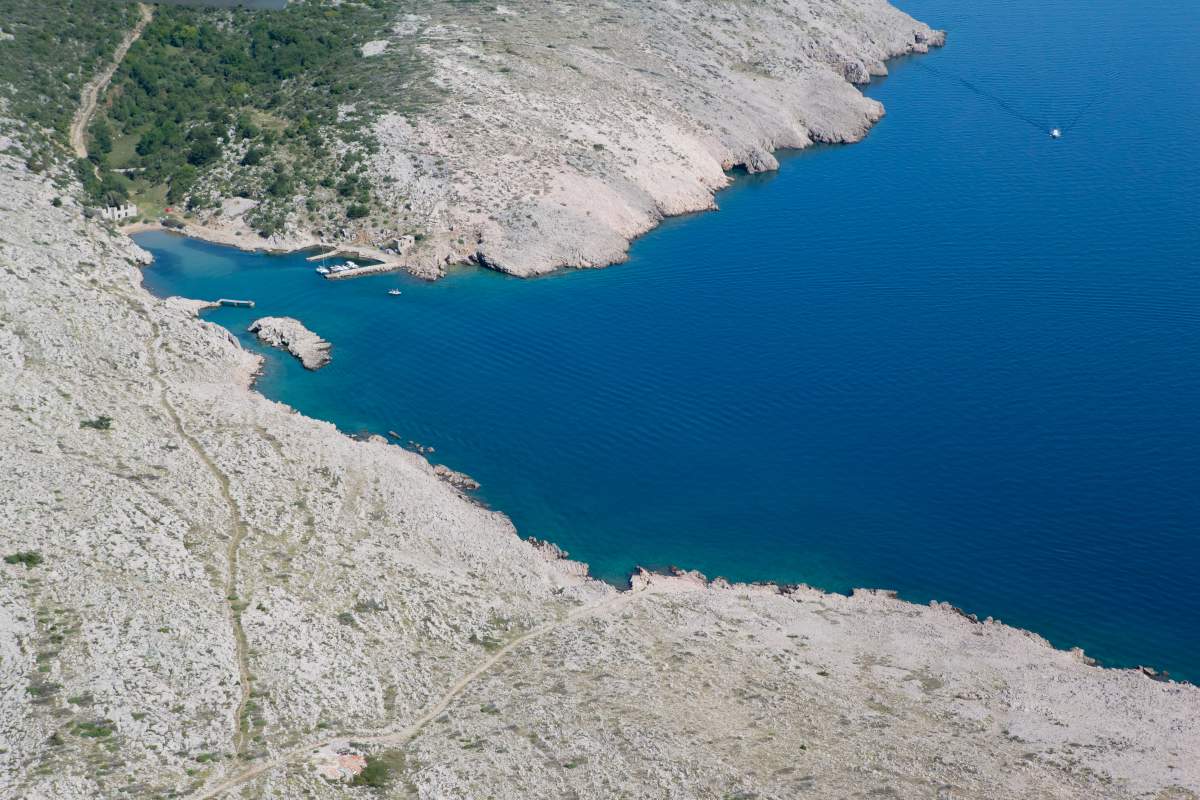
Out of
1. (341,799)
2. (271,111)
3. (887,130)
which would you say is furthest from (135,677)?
(887,130)

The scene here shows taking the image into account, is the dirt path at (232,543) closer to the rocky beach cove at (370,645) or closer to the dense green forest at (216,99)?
the rocky beach cove at (370,645)

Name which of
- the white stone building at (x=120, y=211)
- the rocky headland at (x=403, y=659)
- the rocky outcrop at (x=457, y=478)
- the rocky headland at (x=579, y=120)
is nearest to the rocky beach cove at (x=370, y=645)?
the rocky headland at (x=403, y=659)

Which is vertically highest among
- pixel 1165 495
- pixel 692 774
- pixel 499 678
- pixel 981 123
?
pixel 981 123

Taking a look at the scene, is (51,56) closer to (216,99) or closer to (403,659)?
(216,99)

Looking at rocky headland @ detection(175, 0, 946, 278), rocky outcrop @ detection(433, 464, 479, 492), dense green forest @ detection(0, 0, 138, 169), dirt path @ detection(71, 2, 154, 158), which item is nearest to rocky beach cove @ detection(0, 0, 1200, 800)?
rocky outcrop @ detection(433, 464, 479, 492)

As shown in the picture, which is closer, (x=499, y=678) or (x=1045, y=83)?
(x=499, y=678)

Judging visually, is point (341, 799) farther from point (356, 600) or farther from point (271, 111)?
point (271, 111)
